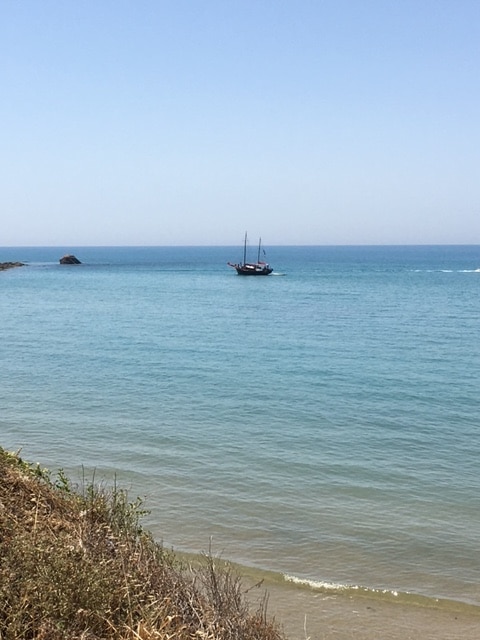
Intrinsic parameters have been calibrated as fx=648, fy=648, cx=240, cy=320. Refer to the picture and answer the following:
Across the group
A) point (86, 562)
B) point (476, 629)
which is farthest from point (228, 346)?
point (86, 562)

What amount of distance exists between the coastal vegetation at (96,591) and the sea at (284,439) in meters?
0.86

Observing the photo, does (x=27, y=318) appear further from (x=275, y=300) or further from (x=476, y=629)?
(x=476, y=629)

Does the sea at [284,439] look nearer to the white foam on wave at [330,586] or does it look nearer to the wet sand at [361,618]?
the white foam on wave at [330,586]

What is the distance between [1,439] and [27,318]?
31.6 metres

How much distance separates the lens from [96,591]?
16.8 feet

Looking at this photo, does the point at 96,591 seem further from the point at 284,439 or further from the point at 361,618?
the point at 284,439

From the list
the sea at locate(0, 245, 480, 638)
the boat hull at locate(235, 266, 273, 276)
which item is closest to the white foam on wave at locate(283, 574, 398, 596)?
the sea at locate(0, 245, 480, 638)

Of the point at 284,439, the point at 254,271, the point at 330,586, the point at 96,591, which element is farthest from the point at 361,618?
the point at 254,271

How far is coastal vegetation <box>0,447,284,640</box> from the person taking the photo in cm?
493

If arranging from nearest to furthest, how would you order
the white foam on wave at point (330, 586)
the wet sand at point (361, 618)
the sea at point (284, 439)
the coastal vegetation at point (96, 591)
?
the coastal vegetation at point (96, 591) < the wet sand at point (361, 618) < the white foam on wave at point (330, 586) < the sea at point (284, 439)

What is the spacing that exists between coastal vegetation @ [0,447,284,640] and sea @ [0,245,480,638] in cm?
86

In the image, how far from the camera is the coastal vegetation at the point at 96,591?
194 inches

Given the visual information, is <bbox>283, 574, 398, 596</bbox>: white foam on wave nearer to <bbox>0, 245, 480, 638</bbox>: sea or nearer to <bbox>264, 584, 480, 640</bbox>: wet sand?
<bbox>0, 245, 480, 638</bbox>: sea

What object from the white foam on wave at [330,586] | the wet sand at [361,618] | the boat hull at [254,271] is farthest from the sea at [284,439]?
the boat hull at [254,271]
